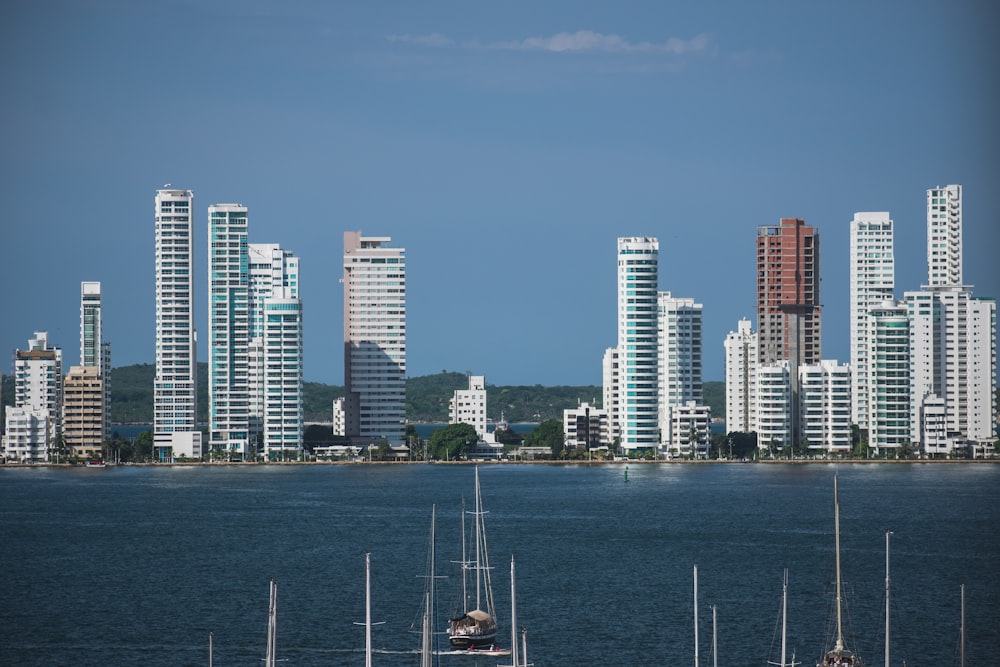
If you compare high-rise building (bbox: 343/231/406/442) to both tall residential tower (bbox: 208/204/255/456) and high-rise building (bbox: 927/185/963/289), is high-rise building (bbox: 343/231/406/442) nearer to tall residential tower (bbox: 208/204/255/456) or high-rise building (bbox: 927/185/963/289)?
tall residential tower (bbox: 208/204/255/456)

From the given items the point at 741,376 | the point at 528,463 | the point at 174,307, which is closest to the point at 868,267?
the point at 741,376

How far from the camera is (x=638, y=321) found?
103m

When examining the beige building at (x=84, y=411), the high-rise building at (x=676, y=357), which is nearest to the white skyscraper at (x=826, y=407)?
the high-rise building at (x=676, y=357)

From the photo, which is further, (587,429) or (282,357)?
(587,429)

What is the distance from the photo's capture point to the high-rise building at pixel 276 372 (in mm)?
102688

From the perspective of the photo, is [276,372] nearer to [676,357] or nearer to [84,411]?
[84,411]

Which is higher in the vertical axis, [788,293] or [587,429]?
[788,293]

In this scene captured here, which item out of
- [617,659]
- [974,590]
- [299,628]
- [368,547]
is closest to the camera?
[617,659]

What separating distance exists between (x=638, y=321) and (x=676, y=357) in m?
4.10

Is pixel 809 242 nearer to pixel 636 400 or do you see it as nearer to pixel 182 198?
pixel 636 400

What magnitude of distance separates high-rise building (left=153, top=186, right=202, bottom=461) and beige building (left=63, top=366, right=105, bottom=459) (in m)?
3.50

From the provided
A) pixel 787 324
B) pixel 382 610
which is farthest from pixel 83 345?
pixel 382 610

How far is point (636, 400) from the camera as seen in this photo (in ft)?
341

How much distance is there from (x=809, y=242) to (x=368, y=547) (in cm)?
6450
